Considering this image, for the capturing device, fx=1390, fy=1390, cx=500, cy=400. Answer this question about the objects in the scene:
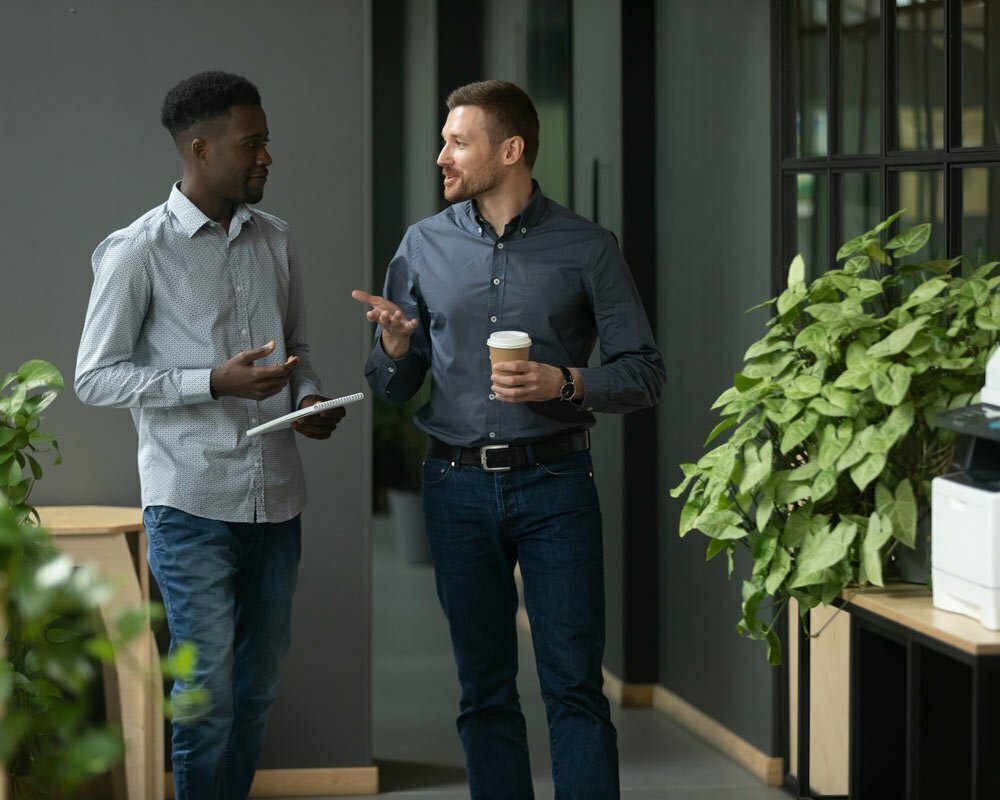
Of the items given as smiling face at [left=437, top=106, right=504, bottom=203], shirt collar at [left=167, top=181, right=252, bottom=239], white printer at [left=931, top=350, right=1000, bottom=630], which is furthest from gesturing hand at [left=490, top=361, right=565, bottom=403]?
white printer at [left=931, top=350, right=1000, bottom=630]

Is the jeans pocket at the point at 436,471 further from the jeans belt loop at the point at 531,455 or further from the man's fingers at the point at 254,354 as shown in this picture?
the man's fingers at the point at 254,354

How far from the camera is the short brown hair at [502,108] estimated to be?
2965mm

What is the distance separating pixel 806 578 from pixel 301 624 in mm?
1772

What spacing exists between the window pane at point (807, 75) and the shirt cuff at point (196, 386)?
1838mm

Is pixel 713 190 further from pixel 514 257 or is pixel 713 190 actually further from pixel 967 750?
pixel 967 750

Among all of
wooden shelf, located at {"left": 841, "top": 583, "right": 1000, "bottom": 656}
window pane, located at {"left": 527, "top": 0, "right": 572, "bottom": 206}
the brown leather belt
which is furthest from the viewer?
window pane, located at {"left": 527, "top": 0, "right": 572, "bottom": 206}

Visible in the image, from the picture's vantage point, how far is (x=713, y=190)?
4.25 m

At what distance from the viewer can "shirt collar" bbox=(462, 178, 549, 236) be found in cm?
299

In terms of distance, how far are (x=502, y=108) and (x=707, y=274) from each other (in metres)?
1.49

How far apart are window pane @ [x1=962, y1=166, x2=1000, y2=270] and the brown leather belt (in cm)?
96

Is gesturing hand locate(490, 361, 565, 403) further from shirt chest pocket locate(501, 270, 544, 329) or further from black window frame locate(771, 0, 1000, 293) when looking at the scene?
black window frame locate(771, 0, 1000, 293)

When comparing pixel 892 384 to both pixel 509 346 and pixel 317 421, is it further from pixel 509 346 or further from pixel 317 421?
pixel 317 421

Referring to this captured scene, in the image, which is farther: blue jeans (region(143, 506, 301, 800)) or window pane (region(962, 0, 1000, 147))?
window pane (region(962, 0, 1000, 147))

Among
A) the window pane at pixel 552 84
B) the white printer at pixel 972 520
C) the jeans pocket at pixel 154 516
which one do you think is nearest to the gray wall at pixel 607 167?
the window pane at pixel 552 84
